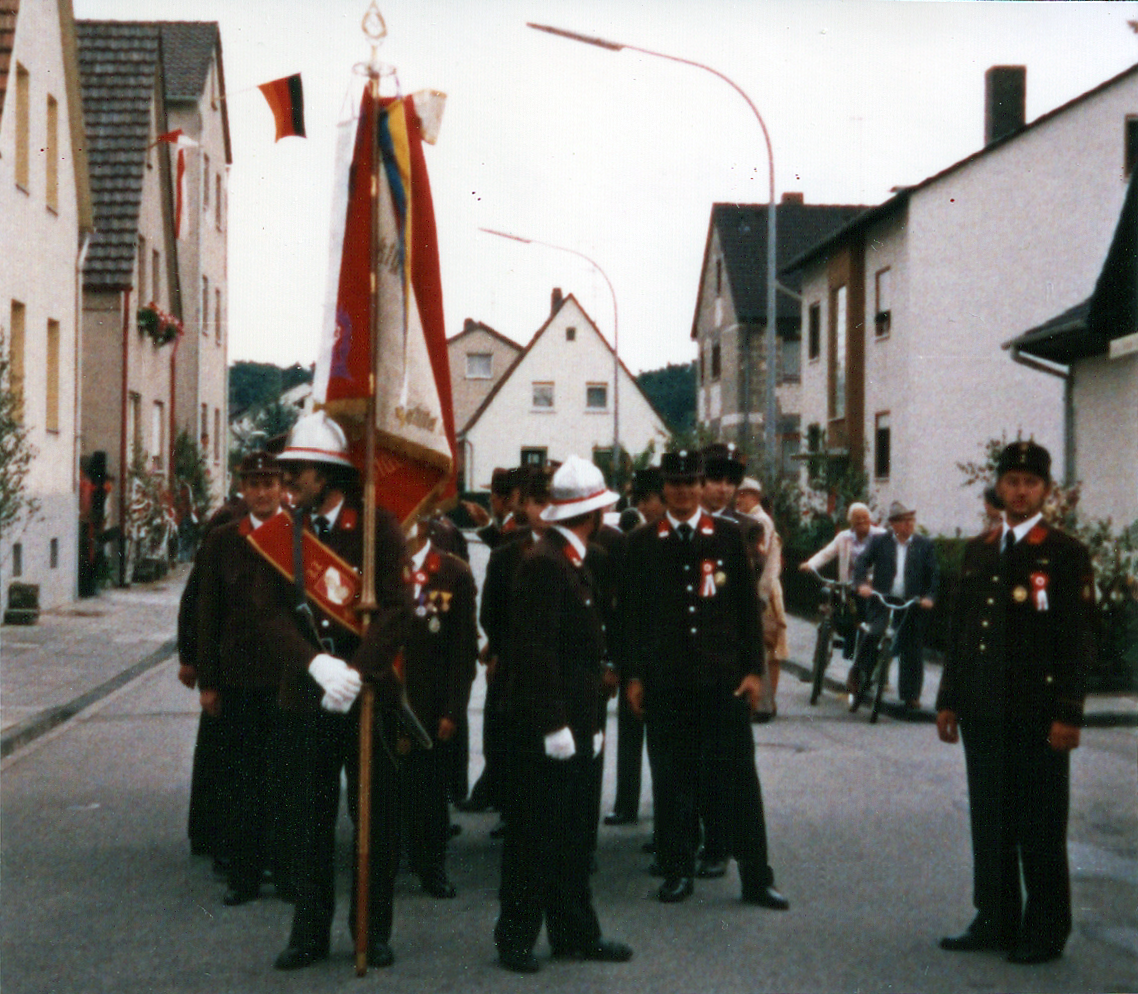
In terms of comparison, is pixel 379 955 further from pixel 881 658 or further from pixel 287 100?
pixel 881 658

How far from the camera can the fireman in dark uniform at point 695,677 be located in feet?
21.4

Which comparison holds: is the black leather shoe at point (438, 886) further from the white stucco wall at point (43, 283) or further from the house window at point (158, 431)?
the house window at point (158, 431)

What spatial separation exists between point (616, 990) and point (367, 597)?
152 centimetres

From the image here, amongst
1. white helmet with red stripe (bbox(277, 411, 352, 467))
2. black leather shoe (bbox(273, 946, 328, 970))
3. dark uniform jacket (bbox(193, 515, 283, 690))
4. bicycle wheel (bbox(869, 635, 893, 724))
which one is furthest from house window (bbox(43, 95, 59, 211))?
black leather shoe (bbox(273, 946, 328, 970))

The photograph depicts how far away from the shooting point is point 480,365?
3078 inches

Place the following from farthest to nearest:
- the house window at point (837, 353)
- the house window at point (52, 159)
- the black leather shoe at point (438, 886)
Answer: the house window at point (837, 353) → the house window at point (52, 159) → the black leather shoe at point (438, 886)

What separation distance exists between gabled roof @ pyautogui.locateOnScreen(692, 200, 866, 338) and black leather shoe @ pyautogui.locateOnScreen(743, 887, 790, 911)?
45.4 m

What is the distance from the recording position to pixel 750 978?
Result: 17.9 feet

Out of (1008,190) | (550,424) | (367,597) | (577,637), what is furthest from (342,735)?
(550,424)

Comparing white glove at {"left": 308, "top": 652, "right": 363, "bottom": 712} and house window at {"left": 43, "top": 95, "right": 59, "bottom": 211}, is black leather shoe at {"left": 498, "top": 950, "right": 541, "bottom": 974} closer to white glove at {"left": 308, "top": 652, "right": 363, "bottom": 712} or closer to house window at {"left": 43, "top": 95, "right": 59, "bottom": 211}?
white glove at {"left": 308, "top": 652, "right": 363, "bottom": 712}

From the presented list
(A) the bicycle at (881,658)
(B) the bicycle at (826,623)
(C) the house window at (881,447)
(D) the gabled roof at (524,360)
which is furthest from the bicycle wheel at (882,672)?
(D) the gabled roof at (524,360)

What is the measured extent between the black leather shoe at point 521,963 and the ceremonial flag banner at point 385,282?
1.83m

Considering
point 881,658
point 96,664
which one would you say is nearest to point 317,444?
point 881,658

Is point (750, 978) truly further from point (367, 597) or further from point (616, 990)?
point (367, 597)
